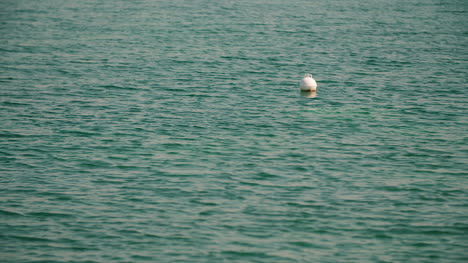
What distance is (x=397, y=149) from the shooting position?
2773 cm

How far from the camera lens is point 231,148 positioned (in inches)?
1086

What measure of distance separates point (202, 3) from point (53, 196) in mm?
58676

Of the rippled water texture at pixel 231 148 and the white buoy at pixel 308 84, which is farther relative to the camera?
the white buoy at pixel 308 84

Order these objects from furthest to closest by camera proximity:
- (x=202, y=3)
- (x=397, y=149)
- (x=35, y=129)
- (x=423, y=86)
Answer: (x=202, y=3)
(x=423, y=86)
(x=35, y=129)
(x=397, y=149)

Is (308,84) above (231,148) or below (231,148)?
above

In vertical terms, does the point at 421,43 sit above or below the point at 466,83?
above

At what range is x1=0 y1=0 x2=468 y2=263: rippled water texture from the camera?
771 inches

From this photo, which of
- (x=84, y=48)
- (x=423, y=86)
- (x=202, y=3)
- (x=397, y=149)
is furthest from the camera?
(x=202, y=3)

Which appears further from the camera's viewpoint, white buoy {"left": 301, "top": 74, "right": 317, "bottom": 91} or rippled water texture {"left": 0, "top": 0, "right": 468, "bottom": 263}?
white buoy {"left": 301, "top": 74, "right": 317, "bottom": 91}

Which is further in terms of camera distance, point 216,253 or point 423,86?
point 423,86

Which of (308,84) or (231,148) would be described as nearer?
(231,148)

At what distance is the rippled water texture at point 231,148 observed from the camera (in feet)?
64.2

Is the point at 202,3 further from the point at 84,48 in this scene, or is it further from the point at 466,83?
the point at 466,83

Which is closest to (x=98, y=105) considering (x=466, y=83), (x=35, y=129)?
(x=35, y=129)
